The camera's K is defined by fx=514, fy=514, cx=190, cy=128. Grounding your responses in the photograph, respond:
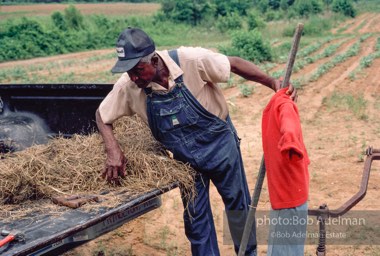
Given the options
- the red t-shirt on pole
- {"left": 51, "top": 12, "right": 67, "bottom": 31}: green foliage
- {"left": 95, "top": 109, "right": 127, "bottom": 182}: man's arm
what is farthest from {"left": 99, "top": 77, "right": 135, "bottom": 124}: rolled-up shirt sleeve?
{"left": 51, "top": 12, "right": 67, "bottom": 31}: green foliage

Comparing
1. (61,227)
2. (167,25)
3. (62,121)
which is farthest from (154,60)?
(167,25)

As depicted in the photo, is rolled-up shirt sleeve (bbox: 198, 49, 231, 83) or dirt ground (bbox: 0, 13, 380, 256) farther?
dirt ground (bbox: 0, 13, 380, 256)

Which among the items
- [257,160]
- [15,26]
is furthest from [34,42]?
[257,160]

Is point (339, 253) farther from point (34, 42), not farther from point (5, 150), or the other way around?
point (34, 42)

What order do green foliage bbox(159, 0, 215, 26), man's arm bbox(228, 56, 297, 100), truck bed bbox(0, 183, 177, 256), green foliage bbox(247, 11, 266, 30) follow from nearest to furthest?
truck bed bbox(0, 183, 177, 256)
man's arm bbox(228, 56, 297, 100)
green foliage bbox(247, 11, 266, 30)
green foliage bbox(159, 0, 215, 26)

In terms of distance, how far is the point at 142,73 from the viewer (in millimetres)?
3303

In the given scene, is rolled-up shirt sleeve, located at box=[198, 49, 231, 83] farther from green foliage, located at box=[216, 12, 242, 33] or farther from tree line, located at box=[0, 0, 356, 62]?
green foliage, located at box=[216, 12, 242, 33]

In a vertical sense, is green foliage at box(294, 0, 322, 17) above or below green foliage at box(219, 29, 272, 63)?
below

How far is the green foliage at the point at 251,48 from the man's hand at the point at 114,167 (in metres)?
14.3

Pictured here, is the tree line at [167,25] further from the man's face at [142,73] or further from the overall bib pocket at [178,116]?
the man's face at [142,73]

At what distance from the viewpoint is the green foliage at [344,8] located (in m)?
40.1

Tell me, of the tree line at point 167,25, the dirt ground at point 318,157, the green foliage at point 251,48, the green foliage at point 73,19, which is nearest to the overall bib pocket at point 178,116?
the dirt ground at point 318,157

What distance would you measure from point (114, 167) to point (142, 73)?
0.64 metres

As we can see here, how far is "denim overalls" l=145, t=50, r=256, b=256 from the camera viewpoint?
343 centimetres
